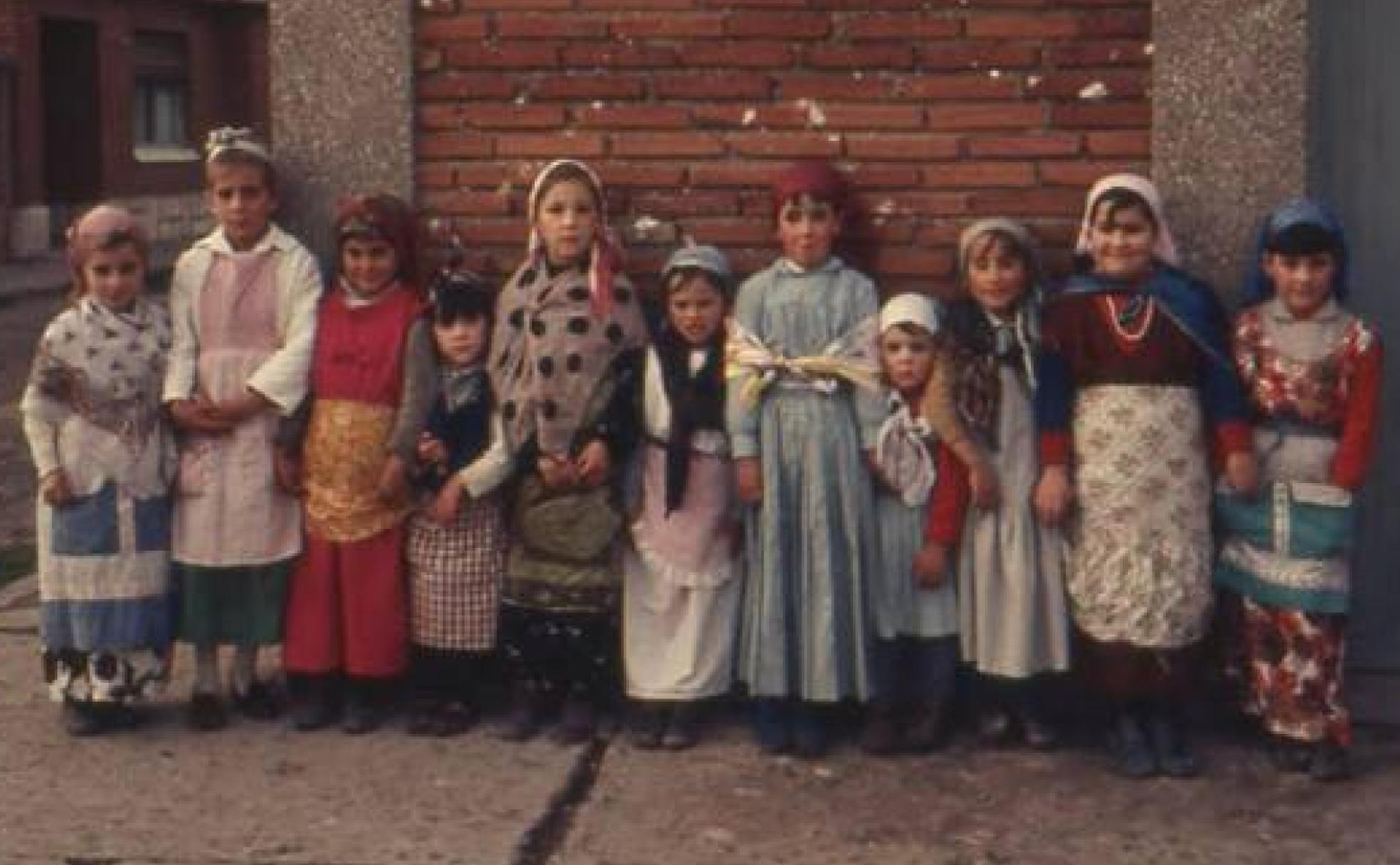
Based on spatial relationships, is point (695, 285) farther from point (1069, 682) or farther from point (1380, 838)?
point (1380, 838)

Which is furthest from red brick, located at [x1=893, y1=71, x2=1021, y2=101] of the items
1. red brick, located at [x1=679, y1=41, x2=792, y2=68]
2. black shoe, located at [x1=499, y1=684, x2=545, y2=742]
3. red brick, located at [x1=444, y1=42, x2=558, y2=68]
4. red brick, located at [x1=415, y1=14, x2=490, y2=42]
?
black shoe, located at [x1=499, y1=684, x2=545, y2=742]

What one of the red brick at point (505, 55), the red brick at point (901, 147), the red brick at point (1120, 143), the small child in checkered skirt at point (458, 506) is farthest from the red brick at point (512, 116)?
the red brick at point (1120, 143)

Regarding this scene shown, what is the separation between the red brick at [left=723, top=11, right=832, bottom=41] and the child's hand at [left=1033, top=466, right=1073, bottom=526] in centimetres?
146

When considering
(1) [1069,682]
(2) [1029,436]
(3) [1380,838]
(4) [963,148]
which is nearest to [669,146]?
(4) [963,148]

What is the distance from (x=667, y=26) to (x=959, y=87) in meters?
0.86

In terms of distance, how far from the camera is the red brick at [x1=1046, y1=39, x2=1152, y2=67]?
638 cm

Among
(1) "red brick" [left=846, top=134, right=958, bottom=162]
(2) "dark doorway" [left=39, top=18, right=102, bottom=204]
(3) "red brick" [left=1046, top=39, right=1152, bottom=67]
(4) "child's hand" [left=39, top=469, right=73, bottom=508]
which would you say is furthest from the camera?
(2) "dark doorway" [left=39, top=18, right=102, bottom=204]

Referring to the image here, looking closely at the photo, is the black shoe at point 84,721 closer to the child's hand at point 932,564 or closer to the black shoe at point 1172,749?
the child's hand at point 932,564

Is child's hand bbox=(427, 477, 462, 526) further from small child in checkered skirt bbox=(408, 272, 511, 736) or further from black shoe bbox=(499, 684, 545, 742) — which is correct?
black shoe bbox=(499, 684, 545, 742)

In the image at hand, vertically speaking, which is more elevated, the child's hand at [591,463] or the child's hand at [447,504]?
the child's hand at [591,463]

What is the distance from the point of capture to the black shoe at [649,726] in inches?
245

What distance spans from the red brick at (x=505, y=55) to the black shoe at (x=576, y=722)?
1.86 meters

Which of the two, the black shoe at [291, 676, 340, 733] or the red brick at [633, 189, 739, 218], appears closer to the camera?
the black shoe at [291, 676, 340, 733]

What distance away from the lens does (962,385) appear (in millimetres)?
6066
